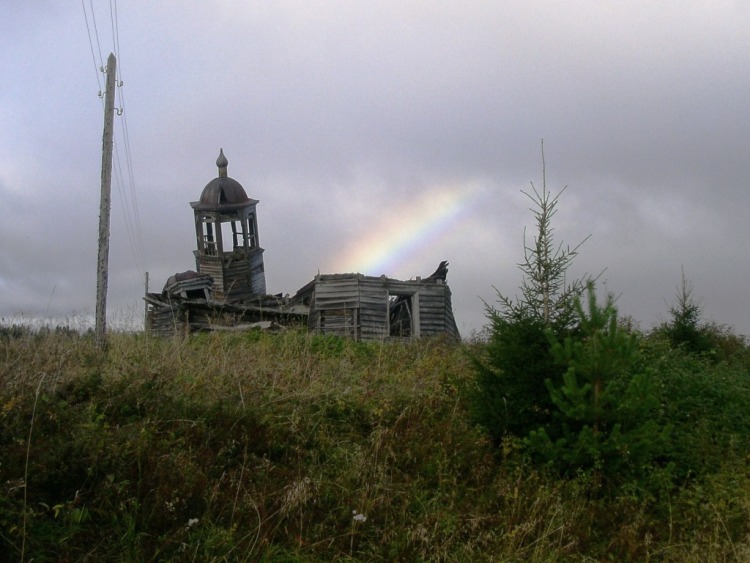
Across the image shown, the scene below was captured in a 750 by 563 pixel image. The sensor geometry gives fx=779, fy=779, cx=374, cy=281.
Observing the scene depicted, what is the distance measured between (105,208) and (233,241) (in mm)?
24724

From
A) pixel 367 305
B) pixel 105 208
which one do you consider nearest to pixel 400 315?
pixel 367 305

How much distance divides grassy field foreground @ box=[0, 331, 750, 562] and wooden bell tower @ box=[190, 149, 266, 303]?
27953 millimetres

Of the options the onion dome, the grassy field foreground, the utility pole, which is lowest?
the grassy field foreground

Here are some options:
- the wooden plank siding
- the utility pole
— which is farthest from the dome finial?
the utility pole

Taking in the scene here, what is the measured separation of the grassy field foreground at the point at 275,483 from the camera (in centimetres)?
721

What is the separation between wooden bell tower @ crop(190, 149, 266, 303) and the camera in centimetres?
3928

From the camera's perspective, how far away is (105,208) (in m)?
15.5

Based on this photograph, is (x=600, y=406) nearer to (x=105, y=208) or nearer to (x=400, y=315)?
(x=105, y=208)

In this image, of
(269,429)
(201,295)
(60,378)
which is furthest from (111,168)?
(201,295)

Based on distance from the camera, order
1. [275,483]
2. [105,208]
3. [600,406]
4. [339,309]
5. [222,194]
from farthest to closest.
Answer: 1. [222,194]
2. [339,309]
3. [105,208]
4. [600,406]
5. [275,483]

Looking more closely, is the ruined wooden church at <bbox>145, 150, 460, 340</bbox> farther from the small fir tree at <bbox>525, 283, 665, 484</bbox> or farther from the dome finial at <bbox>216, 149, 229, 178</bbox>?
the small fir tree at <bbox>525, 283, 665, 484</bbox>

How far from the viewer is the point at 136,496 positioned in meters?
7.46

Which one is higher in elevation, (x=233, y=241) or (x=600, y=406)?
(x=233, y=241)

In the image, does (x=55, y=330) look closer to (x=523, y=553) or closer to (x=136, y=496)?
(x=136, y=496)
